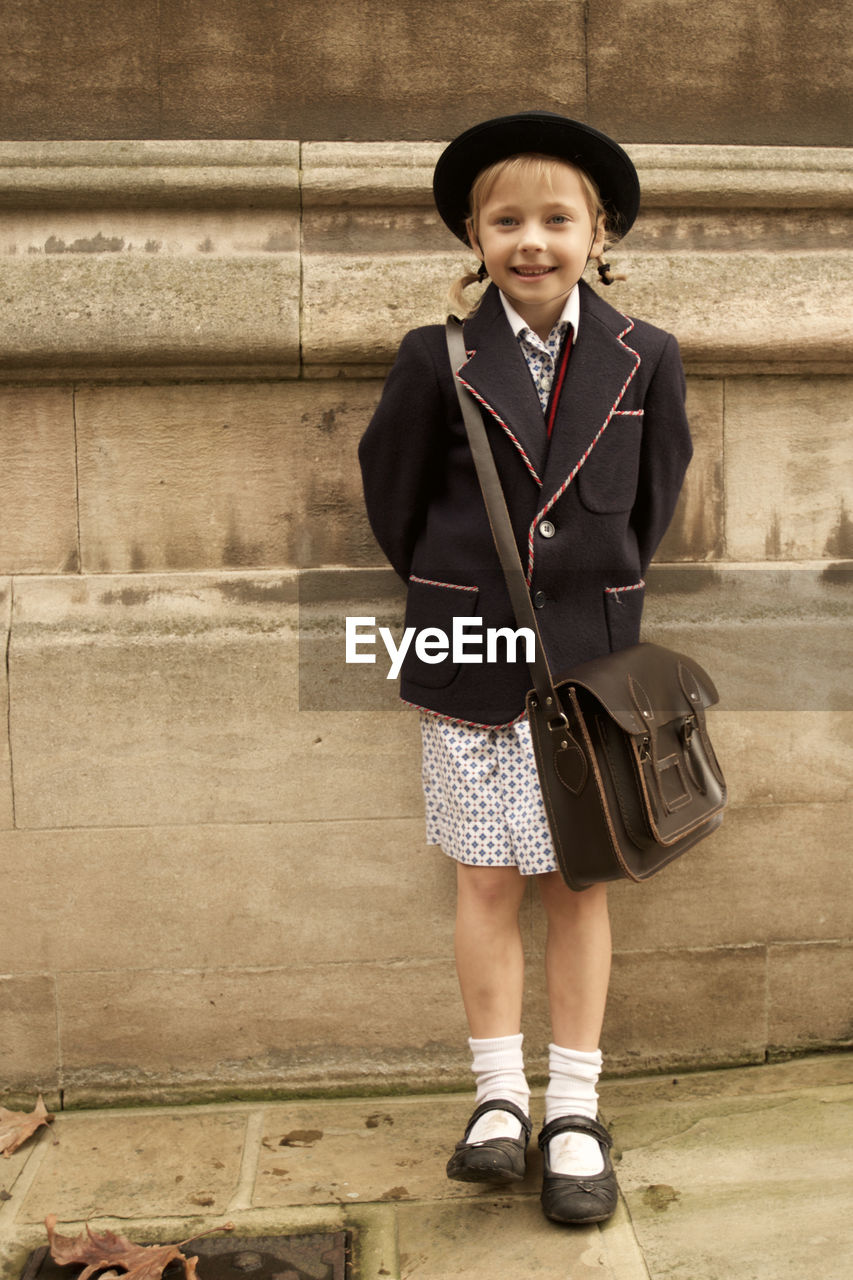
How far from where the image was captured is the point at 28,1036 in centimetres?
286

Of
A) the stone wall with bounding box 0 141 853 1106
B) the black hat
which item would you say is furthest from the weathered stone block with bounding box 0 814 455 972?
the black hat

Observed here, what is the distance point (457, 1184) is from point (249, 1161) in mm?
485

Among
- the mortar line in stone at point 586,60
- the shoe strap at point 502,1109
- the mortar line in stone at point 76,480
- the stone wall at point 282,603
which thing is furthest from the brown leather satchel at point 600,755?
the mortar line in stone at point 586,60

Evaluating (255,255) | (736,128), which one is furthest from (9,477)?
(736,128)

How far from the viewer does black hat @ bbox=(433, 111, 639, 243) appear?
2.21 metres

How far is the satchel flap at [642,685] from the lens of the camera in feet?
7.04

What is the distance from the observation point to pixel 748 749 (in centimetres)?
293

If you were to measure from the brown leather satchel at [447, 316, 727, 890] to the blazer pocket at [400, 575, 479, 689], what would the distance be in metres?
0.15

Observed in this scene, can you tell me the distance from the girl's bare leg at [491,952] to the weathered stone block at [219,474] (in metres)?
0.90

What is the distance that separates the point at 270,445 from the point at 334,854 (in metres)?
1.04

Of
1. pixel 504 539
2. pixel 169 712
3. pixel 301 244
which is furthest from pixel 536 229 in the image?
pixel 169 712

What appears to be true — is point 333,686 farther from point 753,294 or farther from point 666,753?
point 753,294

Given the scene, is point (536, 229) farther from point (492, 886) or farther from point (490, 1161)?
point (490, 1161)

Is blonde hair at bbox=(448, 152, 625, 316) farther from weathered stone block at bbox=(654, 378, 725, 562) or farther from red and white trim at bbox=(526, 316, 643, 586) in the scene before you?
weathered stone block at bbox=(654, 378, 725, 562)
